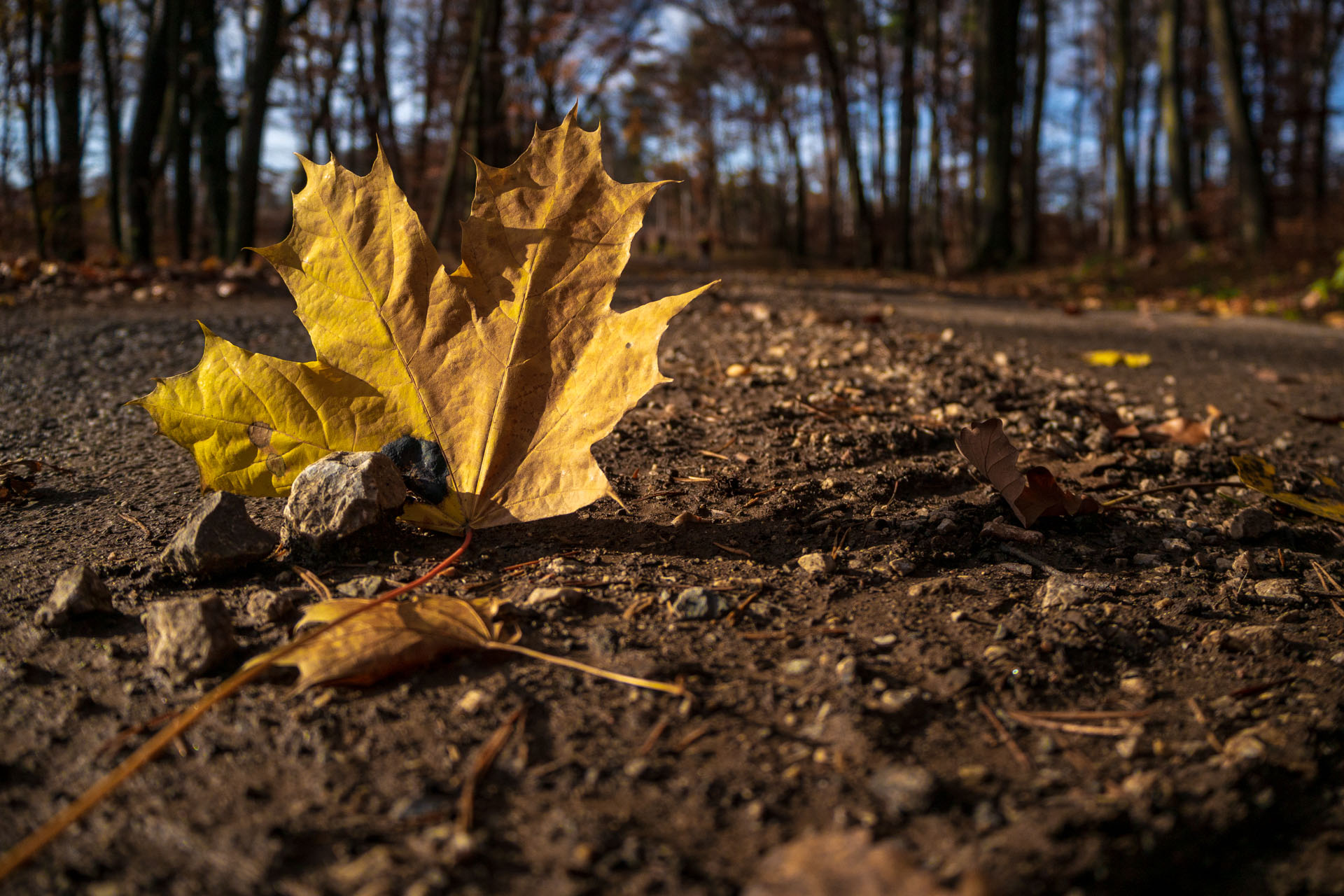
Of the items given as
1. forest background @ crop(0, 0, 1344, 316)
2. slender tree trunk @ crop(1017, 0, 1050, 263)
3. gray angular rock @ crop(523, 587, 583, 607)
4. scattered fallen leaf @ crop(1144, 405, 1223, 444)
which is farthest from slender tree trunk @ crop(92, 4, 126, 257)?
slender tree trunk @ crop(1017, 0, 1050, 263)

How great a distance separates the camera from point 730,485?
1.57m

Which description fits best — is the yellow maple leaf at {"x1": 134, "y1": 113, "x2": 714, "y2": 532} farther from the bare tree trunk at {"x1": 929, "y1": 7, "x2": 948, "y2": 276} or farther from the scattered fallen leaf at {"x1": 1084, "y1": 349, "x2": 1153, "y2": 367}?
the bare tree trunk at {"x1": 929, "y1": 7, "x2": 948, "y2": 276}

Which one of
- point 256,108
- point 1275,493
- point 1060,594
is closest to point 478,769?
point 1060,594

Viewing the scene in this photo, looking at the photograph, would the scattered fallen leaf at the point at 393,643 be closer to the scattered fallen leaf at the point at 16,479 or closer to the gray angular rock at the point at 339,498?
the gray angular rock at the point at 339,498

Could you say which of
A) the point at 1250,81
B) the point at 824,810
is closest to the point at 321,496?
the point at 824,810

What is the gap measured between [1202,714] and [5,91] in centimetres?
1013

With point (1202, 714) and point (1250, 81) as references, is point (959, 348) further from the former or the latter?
point (1250, 81)

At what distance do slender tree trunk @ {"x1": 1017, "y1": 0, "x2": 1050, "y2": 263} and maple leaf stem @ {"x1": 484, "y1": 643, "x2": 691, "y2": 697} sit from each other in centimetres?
1385

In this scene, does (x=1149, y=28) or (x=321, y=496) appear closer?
(x=321, y=496)

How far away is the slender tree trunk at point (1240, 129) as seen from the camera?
886 cm

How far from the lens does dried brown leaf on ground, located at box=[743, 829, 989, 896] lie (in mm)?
589

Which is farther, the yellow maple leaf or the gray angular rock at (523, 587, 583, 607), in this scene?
the yellow maple leaf

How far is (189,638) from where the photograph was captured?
93 centimetres

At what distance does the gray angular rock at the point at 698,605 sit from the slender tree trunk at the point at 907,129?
13.4 metres
